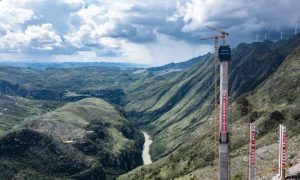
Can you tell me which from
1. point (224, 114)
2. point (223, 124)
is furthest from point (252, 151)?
point (224, 114)

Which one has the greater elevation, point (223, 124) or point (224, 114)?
point (224, 114)

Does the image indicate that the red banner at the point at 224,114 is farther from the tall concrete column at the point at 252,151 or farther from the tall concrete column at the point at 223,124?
the tall concrete column at the point at 252,151

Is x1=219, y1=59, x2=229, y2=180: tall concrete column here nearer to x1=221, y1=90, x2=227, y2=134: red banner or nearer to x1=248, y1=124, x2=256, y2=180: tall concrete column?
x1=221, y1=90, x2=227, y2=134: red banner

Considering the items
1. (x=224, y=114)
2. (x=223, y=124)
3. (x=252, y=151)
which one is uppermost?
(x=224, y=114)

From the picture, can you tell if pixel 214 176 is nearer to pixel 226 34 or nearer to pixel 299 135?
pixel 299 135

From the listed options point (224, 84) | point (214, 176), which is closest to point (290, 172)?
point (224, 84)

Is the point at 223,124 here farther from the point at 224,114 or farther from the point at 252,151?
Answer: the point at 252,151

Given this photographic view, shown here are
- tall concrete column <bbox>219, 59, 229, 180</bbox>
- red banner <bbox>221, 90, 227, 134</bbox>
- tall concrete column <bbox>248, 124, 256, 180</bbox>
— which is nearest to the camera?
tall concrete column <bbox>248, 124, 256, 180</bbox>

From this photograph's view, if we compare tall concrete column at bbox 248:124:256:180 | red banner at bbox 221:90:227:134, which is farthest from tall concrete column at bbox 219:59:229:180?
tall concrete column at bbox 248:124:256:180

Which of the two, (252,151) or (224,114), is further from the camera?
(224,114)

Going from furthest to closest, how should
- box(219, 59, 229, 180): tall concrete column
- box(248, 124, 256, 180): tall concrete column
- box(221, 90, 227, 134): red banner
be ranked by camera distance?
box(219, 59, 229, 180): tall concrete column
box(221, 90, 227, 134): red banner
box(248, 124, 256, 180): tall concrete column

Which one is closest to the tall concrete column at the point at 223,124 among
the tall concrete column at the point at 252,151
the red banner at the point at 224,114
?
the red banner at the point at 224,114
